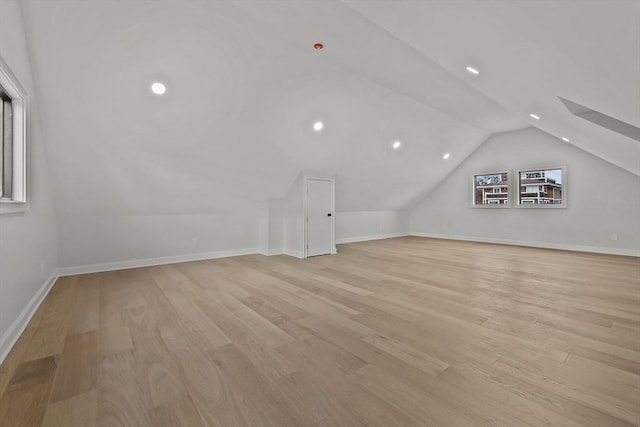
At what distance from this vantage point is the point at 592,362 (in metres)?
1.89

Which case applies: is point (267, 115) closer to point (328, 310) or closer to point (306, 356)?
point (328, 310)

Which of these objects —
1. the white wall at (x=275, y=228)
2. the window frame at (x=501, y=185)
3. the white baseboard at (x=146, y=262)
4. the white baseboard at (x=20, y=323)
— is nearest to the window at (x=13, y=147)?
the white baseboard at (x=20, y=323)

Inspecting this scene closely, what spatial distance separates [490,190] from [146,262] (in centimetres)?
903

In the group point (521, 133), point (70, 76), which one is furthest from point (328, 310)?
point (521, 133)

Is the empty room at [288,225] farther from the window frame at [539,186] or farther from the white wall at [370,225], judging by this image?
the white wall at [370,225]

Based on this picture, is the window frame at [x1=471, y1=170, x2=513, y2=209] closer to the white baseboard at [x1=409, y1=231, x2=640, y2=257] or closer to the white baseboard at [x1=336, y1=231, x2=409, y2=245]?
the white baseboard at [x1=409, y1=231, x2=640, y2=257]

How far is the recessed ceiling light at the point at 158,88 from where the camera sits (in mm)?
3287

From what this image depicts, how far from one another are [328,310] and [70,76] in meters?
3.76

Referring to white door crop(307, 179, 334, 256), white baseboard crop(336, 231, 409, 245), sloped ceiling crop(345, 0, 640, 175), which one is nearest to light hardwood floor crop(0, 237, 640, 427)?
sloped ceiling crop(345, 0, 640, 175)

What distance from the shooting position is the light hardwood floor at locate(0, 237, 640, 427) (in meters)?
1.43

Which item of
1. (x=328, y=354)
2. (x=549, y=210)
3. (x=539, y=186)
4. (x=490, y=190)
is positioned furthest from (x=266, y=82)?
(x=549, y=210)

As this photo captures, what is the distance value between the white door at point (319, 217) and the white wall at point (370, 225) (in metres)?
1.77

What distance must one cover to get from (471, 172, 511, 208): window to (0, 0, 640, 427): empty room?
137 centimetres

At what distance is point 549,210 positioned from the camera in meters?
7.09
